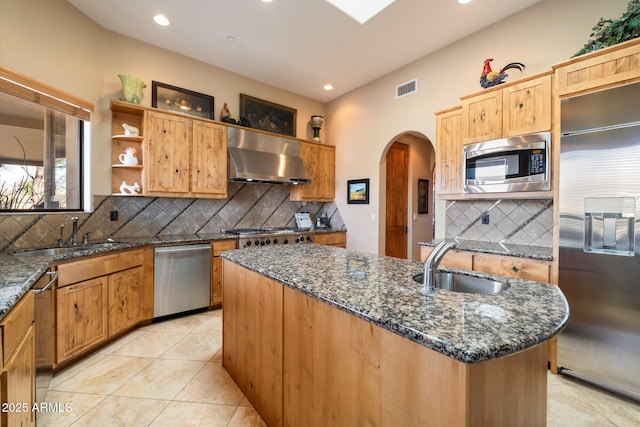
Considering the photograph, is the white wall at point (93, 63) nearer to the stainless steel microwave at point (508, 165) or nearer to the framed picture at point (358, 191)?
the framed picture at point (358, 191)

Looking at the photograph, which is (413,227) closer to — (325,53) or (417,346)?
(325,53)

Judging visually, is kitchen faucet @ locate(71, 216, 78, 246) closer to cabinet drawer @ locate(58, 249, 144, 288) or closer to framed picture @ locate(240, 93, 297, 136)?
cabinet drawer @ locate(58, 249, 144, 288)

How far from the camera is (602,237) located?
6.40ft

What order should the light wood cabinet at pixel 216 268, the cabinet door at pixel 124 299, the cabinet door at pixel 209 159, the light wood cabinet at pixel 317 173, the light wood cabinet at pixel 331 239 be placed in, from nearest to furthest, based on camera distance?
1. the cabinet door at pixel 124 299
2. the light wood cabinet at pixel 216 268
3. the cabinet door at pixel 209 159
4. the light wood cabinet at pixel 331 239
5. the light wood cabinet at pixel 317 173

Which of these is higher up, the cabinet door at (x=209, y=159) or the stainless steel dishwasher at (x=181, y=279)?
the cabinet door at (x=209, y=159)

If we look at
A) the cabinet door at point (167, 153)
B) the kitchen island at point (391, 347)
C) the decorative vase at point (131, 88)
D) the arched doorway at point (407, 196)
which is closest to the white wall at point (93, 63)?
the decorative vase at point (131, 88)

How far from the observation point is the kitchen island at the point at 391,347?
2.52ft

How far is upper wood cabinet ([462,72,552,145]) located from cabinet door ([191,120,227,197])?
2.95m

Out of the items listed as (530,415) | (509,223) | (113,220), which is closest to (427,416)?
(530,415)

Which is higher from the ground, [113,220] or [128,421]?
[113,220]

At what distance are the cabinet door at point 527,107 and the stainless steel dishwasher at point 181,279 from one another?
136 inches

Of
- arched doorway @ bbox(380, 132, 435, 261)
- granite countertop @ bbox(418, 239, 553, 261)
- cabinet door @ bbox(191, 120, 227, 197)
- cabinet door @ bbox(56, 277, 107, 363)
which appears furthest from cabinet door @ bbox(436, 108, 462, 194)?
cabinet door @ bbox(56, 277, 107, 363)

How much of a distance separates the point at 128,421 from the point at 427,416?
188 centimetres

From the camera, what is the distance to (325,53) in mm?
3598
